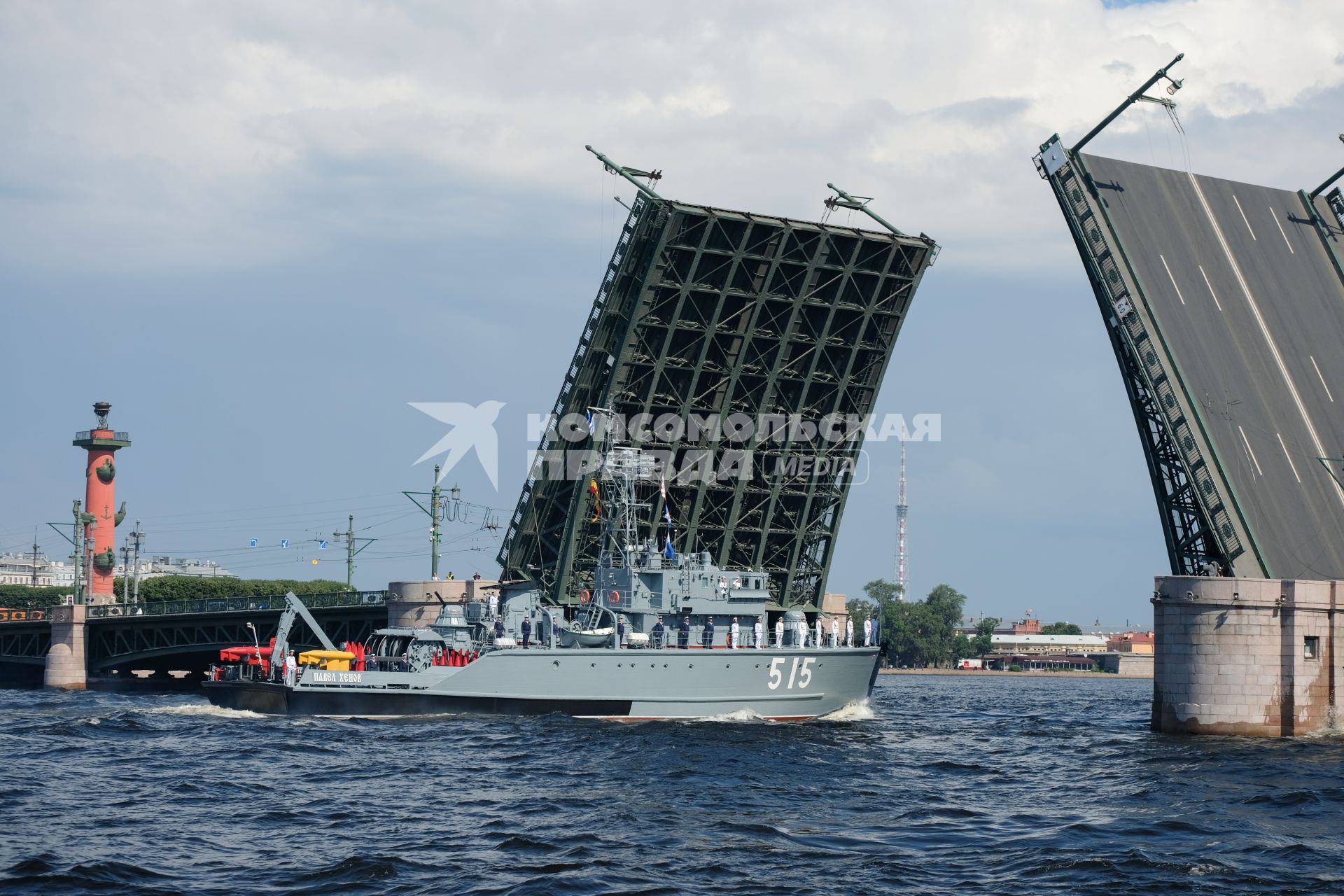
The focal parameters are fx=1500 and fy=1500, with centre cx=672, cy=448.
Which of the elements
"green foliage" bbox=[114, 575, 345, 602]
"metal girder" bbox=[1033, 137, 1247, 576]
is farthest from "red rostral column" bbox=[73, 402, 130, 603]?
"metal girder" bbox=[1033, 137, 1247, 576]

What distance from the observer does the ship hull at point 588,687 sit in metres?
34.8

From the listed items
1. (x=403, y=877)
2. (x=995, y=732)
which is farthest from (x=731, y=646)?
(x=403, y=877)

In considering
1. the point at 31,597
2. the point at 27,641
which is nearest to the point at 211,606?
the point at 27,641

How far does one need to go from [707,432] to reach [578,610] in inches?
227

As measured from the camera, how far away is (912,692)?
215 ft

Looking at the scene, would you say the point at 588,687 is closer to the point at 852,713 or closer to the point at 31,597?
the point at 852,713

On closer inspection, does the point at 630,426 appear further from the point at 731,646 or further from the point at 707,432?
the point at 731,646

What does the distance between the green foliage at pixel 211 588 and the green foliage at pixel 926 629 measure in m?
50.0

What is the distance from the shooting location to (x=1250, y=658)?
32.4 meters

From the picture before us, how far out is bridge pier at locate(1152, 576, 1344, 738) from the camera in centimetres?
3231

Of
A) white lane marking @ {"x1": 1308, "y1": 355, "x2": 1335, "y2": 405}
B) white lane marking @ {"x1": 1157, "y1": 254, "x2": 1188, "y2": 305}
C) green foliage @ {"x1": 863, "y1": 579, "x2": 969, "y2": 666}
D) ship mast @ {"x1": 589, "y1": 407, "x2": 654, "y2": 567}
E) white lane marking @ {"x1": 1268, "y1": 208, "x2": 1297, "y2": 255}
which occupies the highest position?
white lane marking @ {"x1": 1268, "y1": 208, "x2": 1297, "y2": 255}

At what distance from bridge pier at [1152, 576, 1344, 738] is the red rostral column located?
2352 inches

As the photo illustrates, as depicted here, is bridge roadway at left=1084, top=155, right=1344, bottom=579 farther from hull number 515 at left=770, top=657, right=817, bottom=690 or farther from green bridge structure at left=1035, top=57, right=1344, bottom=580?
hull number 515 at left=770, top=657, right=817, bottom=690

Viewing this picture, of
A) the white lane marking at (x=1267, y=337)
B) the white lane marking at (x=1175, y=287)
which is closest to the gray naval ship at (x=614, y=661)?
the white lane marking at (x=1175, y=287)
